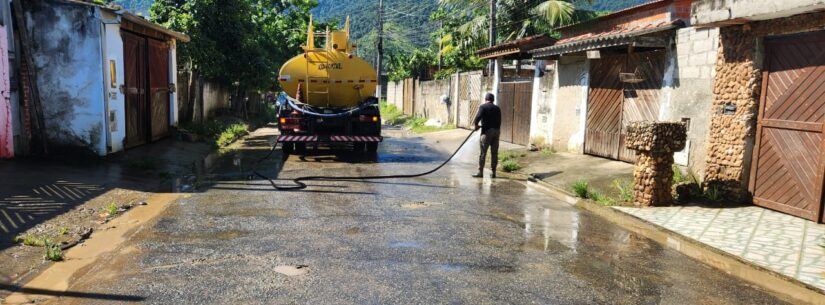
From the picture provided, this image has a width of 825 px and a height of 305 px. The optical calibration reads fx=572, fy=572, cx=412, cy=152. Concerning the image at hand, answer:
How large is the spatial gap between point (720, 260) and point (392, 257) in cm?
337

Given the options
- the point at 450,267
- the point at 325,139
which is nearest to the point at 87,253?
the point at 450,267

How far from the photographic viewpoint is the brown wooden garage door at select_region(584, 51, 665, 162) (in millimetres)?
10680

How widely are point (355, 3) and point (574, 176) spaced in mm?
73489

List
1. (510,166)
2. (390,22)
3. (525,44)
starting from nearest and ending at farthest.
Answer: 1. (510,166)
2. (525,44)
3. (390,22)

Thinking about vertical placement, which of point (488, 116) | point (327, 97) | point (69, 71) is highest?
point (69, 71)

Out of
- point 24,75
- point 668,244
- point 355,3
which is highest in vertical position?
point 355,3

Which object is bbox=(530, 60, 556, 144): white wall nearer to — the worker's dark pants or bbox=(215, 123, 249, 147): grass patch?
the worker's dark pants

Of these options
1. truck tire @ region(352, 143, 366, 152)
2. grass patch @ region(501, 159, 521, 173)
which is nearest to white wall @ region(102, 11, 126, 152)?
truck tire @ region(352, 143, 366, 152)

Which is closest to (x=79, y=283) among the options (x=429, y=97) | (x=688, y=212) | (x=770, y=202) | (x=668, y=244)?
(x=668, y=244)

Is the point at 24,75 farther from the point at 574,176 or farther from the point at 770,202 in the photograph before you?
the point at 770,202

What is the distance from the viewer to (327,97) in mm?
14008

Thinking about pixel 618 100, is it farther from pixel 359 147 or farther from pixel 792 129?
pixel 359 147

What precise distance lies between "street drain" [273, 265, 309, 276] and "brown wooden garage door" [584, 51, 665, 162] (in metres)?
7.12

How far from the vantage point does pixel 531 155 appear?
1398 centimetres
